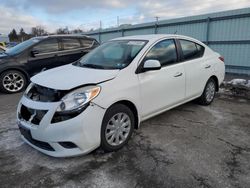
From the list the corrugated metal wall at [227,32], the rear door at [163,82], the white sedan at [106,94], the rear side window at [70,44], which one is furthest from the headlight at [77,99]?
the corrugated metal wall at [227,32]

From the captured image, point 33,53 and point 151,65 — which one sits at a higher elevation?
point 33,53

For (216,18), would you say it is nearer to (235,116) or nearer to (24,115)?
(235,116)

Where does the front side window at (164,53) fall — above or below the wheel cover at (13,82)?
above

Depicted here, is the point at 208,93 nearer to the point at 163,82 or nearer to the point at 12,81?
the point at 163,82

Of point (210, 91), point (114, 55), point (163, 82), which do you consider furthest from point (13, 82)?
point (210, 91)

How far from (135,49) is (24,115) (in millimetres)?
1974

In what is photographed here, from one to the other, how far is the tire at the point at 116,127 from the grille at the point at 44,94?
2.15ft

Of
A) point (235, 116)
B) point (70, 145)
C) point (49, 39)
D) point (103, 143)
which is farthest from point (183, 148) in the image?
point (49, 39)

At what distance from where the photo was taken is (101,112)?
2.91m

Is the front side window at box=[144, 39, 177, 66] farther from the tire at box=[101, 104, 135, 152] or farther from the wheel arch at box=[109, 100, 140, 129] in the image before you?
the tire at box=[101, 104, 135, 152]

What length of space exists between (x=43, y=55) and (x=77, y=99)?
494cm

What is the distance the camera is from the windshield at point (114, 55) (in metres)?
3.58

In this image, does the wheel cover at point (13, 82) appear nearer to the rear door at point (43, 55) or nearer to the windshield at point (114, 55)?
the rear door at point (43, 55)

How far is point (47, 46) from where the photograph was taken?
7289mm
